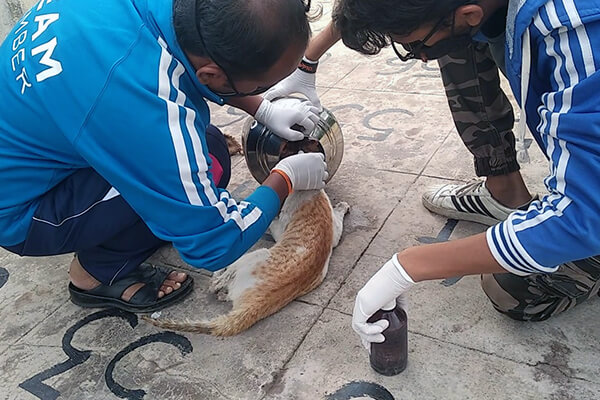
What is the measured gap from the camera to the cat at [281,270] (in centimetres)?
210

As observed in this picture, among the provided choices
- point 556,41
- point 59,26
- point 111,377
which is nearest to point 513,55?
point 556,41

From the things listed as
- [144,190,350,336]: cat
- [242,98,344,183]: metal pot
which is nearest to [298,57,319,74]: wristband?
[242,98,344,183]: metal pot

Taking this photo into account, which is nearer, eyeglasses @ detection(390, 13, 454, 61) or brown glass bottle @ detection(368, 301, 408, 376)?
eyeglasses @ detection(390, 13, 454, 61)

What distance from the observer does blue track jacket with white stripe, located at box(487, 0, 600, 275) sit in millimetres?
1274

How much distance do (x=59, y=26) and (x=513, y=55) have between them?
127 centimetres

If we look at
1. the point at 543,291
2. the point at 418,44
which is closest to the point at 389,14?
the point at 418,44

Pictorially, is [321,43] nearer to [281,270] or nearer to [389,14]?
[281,270]

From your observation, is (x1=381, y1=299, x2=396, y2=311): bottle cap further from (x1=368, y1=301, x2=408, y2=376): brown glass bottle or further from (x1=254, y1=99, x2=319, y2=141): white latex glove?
(x1=254, y1=99, x2=319, y2=141): white latex glove

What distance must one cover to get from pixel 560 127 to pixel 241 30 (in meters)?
0.84

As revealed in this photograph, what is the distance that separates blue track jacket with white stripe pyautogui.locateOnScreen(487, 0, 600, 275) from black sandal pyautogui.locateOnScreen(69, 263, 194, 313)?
1291 millimetres

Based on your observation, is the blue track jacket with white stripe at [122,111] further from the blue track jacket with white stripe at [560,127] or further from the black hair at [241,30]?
the blue track jacket with white stripe at [560,127]

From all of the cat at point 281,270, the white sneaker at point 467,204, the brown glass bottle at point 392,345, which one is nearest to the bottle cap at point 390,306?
the brown glass bottle at point 392,345

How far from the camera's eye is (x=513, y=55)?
144 centimetres

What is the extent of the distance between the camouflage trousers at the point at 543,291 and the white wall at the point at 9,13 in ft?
14.4
